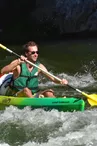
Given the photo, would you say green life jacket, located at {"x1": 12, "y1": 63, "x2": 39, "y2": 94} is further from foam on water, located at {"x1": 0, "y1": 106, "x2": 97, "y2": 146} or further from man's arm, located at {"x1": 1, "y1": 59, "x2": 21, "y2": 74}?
foam on water, located at {"x1": 0, "y1": 106, "x2": 97, "y2": 146}

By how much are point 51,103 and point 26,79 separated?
70 centimetres

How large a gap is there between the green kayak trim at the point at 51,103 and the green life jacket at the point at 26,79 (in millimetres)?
279

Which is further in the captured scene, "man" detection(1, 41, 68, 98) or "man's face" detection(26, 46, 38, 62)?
"man" detection(1, 41, 68, 98)

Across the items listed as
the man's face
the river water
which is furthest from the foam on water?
the man's face

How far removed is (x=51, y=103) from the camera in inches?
281

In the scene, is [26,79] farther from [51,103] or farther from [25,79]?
[51,103]

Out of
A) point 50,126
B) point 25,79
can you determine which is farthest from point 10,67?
point 50,126

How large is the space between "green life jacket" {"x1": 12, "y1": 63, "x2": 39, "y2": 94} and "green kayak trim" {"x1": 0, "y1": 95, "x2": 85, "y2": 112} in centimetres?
28

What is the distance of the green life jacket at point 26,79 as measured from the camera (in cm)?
745

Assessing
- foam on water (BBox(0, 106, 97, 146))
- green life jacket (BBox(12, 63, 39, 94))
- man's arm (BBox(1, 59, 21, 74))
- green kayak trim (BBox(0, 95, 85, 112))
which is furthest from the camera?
green life jacket (BBox(12, 63, 39, 94))

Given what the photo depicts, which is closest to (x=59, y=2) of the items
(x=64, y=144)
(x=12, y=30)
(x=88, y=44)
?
(x=12, y=30)

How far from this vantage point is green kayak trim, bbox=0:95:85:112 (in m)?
7.06

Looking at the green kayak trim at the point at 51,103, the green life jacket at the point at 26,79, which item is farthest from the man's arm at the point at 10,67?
the green kayak trim at the point at 51,103

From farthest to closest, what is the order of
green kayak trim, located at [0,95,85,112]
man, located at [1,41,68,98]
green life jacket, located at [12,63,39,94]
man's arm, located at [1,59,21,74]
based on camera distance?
green life jacket, located at [12,63,39,94]
man, located at [1,41,68,98]
man's arm, located at [1,59,21,74]
green kayak trim, located at [0,95,85,112]
